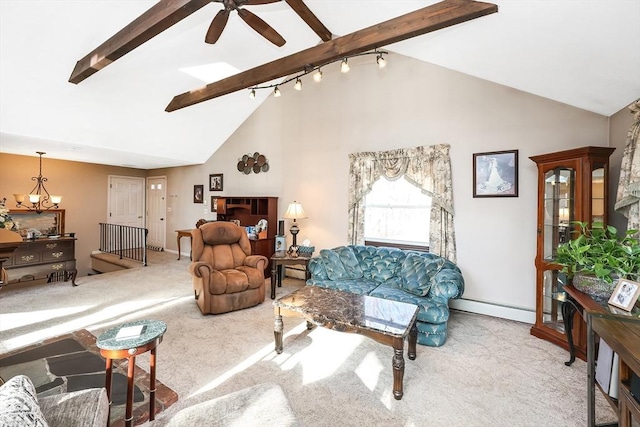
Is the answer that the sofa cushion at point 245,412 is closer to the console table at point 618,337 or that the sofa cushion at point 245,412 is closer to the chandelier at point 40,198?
the console table at point 618,337

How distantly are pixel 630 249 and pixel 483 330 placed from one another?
1784 mm

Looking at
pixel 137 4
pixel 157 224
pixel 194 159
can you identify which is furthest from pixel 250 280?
pixel 157 224

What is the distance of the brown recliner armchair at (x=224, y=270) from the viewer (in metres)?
3.52

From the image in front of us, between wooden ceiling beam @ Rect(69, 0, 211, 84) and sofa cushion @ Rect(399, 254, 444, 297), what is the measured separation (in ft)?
10.8

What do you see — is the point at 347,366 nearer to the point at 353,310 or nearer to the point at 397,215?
the point at 353,310

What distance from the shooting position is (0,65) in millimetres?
3148

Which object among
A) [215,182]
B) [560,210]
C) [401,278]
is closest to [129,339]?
[401,278]

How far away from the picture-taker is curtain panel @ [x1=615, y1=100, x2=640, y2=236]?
2307mm

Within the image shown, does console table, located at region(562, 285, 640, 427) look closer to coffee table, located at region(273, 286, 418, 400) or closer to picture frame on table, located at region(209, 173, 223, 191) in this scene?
coffee table, located at region(273, 286, 418, 400)

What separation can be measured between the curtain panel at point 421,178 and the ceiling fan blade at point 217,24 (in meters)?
2.59

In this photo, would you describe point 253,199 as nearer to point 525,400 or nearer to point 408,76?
point 408,76

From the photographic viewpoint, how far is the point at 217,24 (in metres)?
2.39

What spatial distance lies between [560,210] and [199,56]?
488 cm

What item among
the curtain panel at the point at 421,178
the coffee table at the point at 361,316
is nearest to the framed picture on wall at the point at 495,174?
the curtain panel at the point at 421,178
